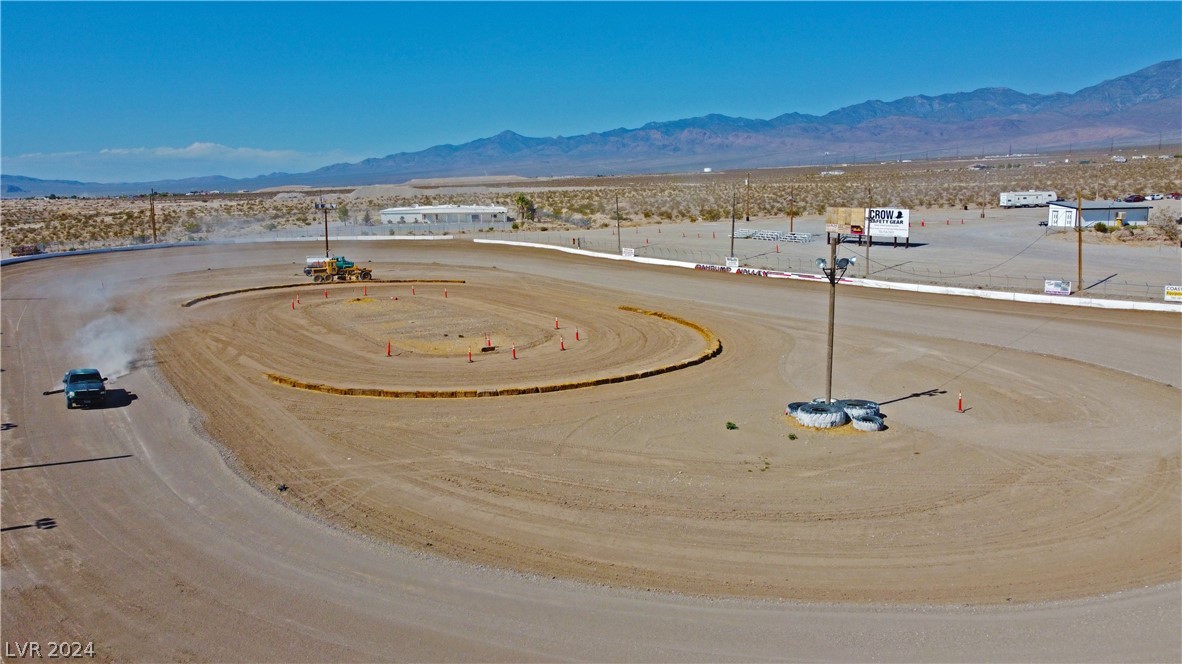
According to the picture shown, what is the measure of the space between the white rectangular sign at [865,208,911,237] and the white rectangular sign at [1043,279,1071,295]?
2057 centimetres

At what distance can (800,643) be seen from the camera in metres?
13.1

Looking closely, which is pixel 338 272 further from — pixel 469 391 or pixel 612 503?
pixel 612 503

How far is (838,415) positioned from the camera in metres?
23.2

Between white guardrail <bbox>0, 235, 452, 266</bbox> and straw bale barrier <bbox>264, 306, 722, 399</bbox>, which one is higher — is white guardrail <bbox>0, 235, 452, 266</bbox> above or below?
above

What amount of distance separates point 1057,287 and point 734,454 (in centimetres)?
2882

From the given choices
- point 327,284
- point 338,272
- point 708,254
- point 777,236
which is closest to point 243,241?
point 338,272

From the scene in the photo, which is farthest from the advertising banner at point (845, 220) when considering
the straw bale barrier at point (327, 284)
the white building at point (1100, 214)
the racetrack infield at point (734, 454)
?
the white building at point (1100, 214)

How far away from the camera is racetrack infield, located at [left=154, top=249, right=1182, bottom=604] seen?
15773 mm

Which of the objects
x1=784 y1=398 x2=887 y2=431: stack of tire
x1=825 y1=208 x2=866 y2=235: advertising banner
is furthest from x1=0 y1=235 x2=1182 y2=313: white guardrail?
x1=784 y1=398 x2=887 y2=431: stack of tire

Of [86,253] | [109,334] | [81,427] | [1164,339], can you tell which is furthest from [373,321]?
[86,253]

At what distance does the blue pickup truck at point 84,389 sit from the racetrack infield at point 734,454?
246cm

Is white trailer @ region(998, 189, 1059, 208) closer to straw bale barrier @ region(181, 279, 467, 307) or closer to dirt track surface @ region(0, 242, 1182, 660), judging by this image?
dirt track surface @ region(0, 242, 1182, 660)

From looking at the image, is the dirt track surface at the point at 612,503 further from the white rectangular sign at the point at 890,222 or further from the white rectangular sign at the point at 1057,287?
the white rectangular sign at the point at 890,222

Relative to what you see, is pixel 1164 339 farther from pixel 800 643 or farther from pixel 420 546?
pixel 420 546
